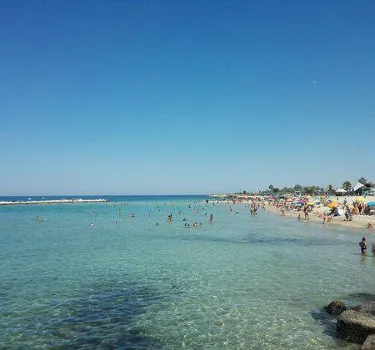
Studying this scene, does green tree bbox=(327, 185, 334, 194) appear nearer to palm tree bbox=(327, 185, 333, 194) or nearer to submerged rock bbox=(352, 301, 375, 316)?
palm tree bbox=(327, 185, 333, 194)

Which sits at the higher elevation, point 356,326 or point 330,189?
point 330,189

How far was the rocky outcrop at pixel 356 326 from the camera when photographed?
38.9 ft

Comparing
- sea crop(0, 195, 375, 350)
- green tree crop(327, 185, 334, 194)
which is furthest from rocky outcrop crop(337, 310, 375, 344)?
green tree crop(327, 185, 334, 194)

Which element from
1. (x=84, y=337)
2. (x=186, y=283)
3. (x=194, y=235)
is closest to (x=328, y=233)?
(x=194, y=235)

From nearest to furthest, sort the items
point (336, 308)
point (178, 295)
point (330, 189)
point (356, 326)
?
point (356, 326)
point (336, 308)
point (178, 295)
point (330, 189)

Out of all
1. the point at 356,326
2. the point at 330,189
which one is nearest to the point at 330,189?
the point at 330,189

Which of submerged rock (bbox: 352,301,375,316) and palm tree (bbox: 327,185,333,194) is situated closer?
submerged rock (bbox: 352,301,375,316)

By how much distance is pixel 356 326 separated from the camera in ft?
39.7

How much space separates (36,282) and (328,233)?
35.0 m

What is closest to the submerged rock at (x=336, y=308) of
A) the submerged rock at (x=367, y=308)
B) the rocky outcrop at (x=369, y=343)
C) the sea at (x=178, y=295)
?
the sea at (x=178, y=295)

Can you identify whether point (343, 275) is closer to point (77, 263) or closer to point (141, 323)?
point (141, 323)

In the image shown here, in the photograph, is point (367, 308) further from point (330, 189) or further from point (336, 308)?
point (330, 189)

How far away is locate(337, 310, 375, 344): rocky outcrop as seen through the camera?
11.9 m

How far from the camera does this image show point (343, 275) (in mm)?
21844
